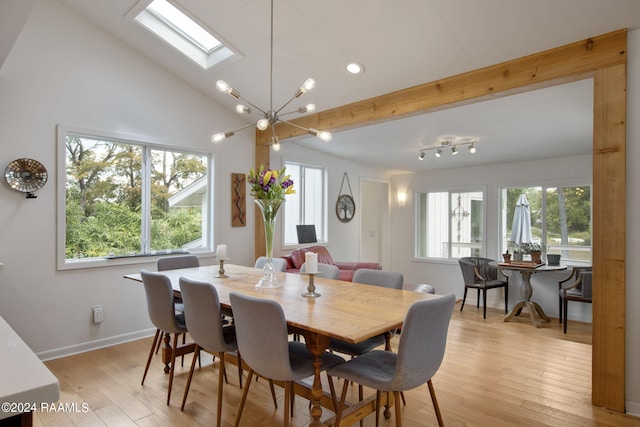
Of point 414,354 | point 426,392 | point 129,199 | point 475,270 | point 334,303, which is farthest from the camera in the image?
point 475,270

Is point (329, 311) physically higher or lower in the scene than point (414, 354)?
higher

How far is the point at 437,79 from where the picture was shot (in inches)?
130

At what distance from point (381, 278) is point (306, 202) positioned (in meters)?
3.32

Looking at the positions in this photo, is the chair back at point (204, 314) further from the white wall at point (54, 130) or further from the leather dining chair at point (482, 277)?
the leather dining chair at point (482, 277)

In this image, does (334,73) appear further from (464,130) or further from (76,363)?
(76,363)

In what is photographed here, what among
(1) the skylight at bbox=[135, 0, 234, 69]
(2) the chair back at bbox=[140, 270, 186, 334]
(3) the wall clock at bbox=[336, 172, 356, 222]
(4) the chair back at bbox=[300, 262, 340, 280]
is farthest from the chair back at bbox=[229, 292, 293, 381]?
(3) the wall clock at bbox=[336, 172, 356, 222]

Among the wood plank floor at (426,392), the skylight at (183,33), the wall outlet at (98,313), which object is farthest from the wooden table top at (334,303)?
the skylight at (183,33)

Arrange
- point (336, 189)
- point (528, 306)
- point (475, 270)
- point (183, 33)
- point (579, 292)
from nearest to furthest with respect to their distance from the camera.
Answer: point (183, 33) < point (579, 292) < point (528, 306) < point (475, 270) < point (336, 189)

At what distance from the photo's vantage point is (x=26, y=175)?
337 centimetres

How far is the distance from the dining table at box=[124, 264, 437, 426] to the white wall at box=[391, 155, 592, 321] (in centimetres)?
390

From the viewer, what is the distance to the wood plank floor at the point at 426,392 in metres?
2.47

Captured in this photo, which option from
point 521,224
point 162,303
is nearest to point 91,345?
point 162,303

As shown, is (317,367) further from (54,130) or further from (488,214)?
(488,214)

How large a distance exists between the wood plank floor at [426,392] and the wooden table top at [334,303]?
81 cm
